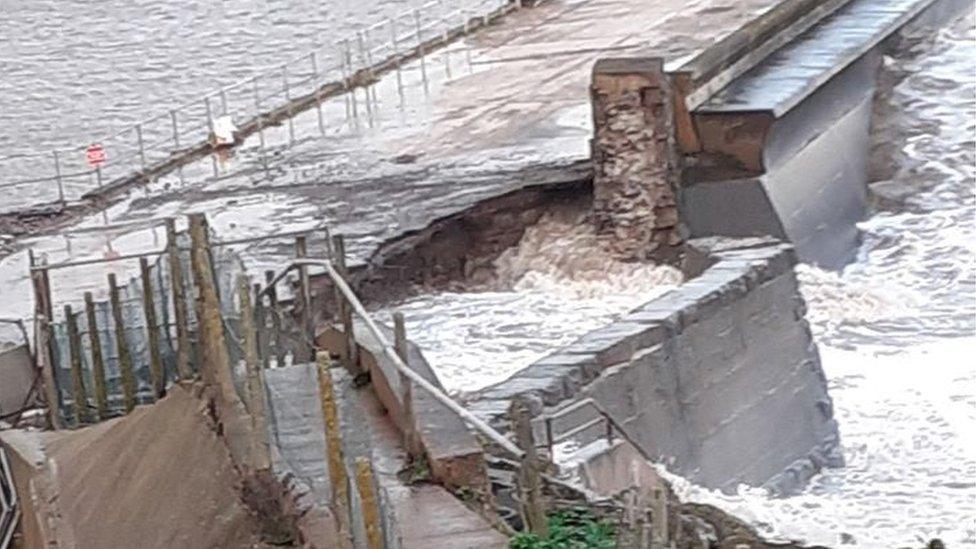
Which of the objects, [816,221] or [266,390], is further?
[816,221]

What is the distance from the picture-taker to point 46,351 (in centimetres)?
1502

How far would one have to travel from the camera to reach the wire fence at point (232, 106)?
2666 centimetres

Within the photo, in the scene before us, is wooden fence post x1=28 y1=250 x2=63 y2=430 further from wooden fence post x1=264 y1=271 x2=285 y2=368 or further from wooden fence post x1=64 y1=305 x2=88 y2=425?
wooden fence post x1=264 y1=271 x2=285 y2=368

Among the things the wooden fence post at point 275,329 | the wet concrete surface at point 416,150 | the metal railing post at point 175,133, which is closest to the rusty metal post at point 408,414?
the wooden fence post at point 275,329

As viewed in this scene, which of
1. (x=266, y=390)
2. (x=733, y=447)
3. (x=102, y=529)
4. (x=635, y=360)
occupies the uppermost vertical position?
(x=266, y=390)

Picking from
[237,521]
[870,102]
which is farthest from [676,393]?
[870,102]

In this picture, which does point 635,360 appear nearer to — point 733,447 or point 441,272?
point 733,447

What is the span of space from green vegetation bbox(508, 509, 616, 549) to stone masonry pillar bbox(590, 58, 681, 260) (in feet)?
42.1

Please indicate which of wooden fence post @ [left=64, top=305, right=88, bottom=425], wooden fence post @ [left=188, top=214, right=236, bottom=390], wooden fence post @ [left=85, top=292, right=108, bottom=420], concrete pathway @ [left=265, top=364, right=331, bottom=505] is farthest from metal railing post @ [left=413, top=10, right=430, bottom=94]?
concrete pathway @ [left=265, top=364, right=331, bottom=505]

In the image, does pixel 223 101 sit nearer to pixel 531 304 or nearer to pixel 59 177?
pixel 59 177

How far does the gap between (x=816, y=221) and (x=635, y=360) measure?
7.16 m

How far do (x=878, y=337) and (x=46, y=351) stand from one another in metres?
10.00

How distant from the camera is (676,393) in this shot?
17750mm

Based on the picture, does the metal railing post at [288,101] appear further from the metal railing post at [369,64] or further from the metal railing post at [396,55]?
the metal railing post at [396,55]
